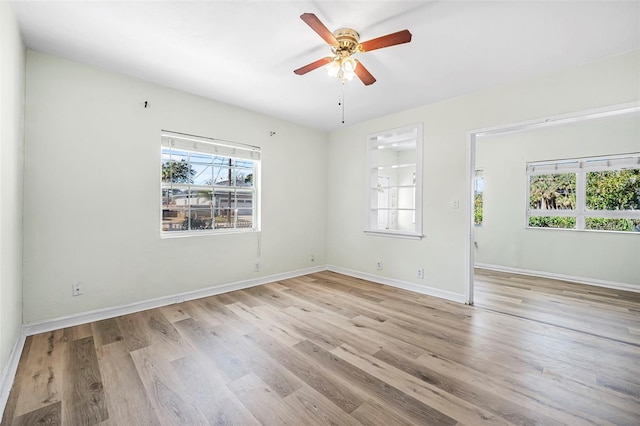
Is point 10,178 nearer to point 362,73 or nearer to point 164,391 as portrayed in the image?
point 164,391

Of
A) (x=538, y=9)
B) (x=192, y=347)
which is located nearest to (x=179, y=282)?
(x=192, y=347)

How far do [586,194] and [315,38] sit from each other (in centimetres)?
525

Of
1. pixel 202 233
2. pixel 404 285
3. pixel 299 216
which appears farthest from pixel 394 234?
pixel 202 233

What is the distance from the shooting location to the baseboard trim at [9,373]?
162 cm

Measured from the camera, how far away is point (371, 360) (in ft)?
6.98

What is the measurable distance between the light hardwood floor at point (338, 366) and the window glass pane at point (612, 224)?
5.54 ft

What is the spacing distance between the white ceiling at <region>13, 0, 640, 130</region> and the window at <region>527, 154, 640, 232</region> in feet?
9.14

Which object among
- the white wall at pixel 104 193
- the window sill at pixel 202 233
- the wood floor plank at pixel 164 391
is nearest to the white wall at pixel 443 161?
the window sill at pixel 202 233

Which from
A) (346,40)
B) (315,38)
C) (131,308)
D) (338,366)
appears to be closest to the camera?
(338,366)

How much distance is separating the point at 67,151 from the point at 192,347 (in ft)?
7.33

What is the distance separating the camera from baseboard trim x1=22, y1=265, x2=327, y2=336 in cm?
253

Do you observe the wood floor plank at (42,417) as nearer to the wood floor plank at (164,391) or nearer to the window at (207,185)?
the wood floor plank at (164,391)

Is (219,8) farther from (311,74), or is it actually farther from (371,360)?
(371,360)

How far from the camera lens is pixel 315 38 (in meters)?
2.28
